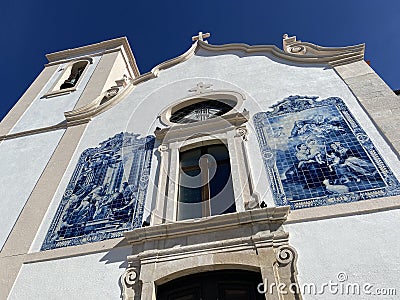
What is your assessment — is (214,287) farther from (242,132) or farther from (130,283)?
(242,132)

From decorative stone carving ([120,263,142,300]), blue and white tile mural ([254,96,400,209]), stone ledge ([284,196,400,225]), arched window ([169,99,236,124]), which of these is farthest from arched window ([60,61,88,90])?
stone ledge ([284,196,400,225])

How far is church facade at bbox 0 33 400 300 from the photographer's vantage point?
14.9ft

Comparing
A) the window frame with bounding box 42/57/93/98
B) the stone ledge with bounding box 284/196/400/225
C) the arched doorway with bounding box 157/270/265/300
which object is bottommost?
the arched doorway with bounding box 157/270/265/300

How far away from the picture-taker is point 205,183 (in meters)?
6.13

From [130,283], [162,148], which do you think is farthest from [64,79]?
[130,283]

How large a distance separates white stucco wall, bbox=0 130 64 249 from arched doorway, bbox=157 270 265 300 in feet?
9.84

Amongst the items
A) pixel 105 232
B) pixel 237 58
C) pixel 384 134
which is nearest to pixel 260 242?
pixel 105 232

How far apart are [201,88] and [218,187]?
3.23 metres

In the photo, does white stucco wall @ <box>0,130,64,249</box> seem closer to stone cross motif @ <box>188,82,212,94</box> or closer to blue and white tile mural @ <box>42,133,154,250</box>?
blue and white tile mural @ <box>42,133,154,250</box>

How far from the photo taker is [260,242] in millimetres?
4691

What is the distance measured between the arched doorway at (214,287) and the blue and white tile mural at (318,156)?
1182mm

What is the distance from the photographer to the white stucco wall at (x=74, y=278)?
480cm

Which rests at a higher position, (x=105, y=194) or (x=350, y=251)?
(x=105, y=194)

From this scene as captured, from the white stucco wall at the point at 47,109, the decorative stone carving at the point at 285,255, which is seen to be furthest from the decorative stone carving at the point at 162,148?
the white stucco wall at the point at 47,109
